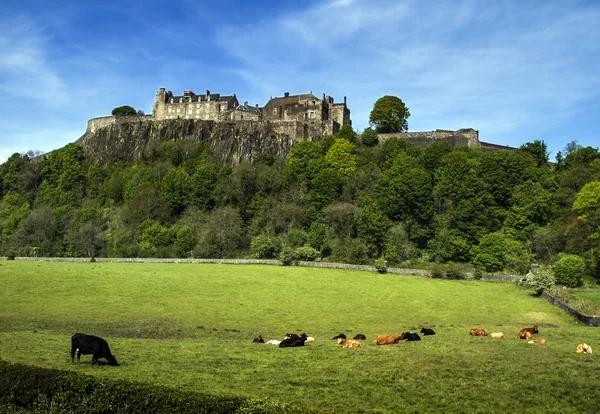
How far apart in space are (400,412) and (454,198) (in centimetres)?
7152

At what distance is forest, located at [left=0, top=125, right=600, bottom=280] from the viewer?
72.9m

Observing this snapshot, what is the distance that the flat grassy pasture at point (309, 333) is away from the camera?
695 inches

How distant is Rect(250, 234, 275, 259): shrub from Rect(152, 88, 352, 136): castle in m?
43.6

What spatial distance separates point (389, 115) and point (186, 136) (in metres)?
43.7

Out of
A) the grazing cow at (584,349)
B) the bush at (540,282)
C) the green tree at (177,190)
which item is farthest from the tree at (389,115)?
the grazing cow at (584,349)

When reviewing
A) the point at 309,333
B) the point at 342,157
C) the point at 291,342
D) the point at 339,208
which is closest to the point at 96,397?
the point at 291,342

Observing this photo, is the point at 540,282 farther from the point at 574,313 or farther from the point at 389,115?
the point at 389,115

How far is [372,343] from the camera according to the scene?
1095 inches

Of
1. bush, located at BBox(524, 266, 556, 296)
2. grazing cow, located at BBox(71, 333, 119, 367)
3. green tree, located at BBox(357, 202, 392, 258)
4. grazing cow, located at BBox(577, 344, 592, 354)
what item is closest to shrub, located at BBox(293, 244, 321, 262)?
green tree, located at BBox(357, 202, 392, 258)

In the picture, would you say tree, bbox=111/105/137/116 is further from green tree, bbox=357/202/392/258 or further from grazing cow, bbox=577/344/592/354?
grazing cow, bbox=577/344/592/354

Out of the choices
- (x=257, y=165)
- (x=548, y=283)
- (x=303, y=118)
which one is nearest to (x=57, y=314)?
(x=548, y=283)

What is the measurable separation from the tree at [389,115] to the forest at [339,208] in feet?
32.1

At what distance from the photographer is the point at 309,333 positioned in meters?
32.4

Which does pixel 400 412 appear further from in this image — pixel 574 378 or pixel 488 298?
pixel 488 298
